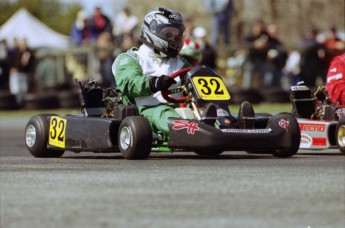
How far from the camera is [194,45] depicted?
49.5ft

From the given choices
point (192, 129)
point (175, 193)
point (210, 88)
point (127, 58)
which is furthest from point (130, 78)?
point (175, 193)

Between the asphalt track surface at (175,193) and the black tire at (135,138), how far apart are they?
0.39 ft

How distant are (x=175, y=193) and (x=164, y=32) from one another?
13.5ft

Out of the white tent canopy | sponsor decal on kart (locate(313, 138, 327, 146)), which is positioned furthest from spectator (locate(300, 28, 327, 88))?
sponsor decal on kart (locate(313, 138, 327, 146))

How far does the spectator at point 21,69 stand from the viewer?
26188mm

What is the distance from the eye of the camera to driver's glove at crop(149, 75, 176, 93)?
1085 cm

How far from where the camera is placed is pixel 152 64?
11641mm

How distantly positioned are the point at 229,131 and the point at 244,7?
97.0 feet

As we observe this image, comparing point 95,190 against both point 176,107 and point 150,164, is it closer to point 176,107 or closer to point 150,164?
point 150,164

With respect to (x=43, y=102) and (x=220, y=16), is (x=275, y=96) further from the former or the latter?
(x=43, y=102)

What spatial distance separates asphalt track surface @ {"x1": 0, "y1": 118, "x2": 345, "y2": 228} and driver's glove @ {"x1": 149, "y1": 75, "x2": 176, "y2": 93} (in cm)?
59

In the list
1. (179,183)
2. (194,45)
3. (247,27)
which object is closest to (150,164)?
(179,183)

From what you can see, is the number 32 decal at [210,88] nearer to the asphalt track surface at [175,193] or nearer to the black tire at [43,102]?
the asphalt track surface at [175,193]

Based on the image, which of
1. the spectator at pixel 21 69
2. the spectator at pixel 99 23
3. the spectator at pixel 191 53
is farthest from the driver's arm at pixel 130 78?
the spectator at pixel 21 69
